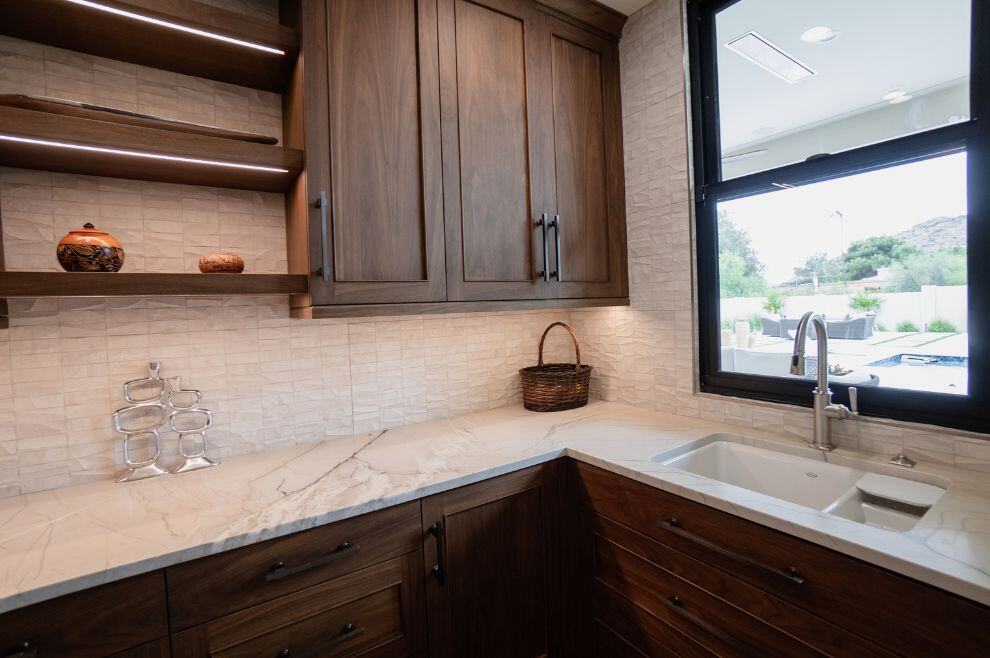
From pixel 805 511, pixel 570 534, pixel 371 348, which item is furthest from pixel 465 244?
pixel 805 511

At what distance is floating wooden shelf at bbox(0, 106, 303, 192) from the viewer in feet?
3.64

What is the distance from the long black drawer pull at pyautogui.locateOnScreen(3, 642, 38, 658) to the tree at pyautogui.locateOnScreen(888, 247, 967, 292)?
2.27m

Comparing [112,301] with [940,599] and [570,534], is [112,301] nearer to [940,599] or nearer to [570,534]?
[570,534]

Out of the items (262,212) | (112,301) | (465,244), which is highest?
(262,212)

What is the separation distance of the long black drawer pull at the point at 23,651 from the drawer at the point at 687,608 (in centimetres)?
136

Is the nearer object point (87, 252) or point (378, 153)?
point (87, 252)

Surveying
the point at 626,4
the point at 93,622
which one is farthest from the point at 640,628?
the point at 626,4

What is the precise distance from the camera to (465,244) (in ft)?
5.49

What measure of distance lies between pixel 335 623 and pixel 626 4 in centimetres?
245

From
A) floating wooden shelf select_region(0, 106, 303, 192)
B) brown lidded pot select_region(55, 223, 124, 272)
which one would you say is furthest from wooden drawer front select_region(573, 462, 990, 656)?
brown lidded pot select_region(55, 223, 124, 272)

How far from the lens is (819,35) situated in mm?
1572

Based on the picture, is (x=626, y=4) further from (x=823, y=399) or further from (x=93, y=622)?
(x=93, y=622)

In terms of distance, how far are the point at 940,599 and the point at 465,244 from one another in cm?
145

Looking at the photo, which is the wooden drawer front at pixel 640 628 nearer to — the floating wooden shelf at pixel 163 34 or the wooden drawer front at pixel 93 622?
the wooden drawer front at pixel 93 622
